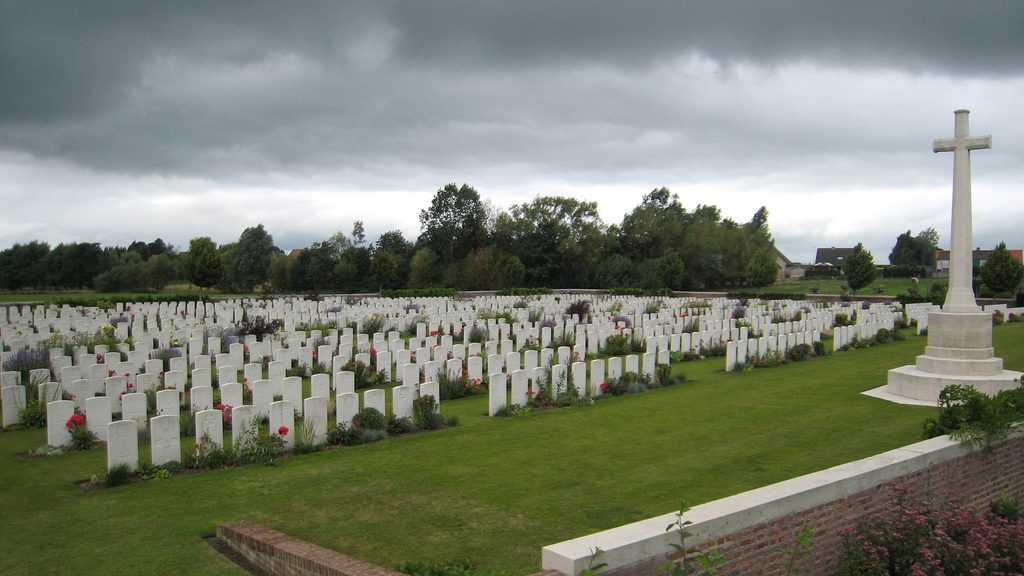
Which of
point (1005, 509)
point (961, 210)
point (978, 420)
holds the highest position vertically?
point (961, 210)

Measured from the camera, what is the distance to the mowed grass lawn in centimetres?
588

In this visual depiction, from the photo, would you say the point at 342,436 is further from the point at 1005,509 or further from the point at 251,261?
the point at 251,261

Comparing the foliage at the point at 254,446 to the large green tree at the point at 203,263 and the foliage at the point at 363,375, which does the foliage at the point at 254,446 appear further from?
the large green tree at the point at 203,263

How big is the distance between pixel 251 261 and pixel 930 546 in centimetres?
6010

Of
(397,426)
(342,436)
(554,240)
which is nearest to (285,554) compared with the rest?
(342,436)

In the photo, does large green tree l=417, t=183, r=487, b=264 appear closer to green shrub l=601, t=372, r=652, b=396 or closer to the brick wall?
green shrub l=601, t=372, r=652, b=396

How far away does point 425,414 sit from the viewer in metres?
10.2

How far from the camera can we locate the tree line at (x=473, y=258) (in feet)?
170

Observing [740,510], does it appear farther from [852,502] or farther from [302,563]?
[302,563]

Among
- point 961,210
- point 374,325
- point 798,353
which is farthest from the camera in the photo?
point 374,325

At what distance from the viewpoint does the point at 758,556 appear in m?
5.15

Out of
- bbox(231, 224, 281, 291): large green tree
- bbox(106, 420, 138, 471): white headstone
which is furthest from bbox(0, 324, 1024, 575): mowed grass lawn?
bbox(231, 224, 281, 291): large green tree

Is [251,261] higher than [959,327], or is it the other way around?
[251,261]

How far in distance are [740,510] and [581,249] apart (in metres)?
53.3
